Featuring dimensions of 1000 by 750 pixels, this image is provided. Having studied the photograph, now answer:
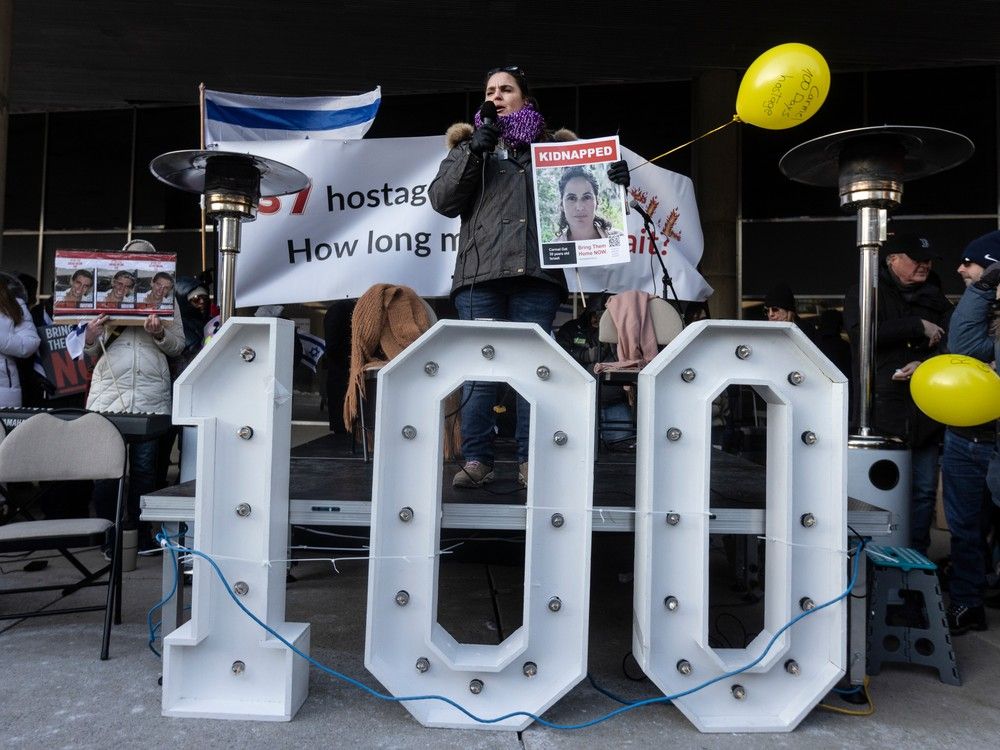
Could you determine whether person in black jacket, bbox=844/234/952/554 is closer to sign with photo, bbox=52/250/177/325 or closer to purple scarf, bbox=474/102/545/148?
purple scarf, bbox=474/102/545/148

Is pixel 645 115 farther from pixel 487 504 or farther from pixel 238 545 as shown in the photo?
pixel 238 545

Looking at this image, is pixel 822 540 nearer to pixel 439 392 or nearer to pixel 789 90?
pixel 439 392

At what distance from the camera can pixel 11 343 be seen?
171 inches

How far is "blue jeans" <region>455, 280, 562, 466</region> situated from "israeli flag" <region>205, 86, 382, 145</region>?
2.48 metres

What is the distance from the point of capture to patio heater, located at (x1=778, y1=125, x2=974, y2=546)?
3215 millimetres

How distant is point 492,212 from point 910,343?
2469 millimetres

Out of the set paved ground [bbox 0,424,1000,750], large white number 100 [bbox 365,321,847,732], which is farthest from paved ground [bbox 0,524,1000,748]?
large white number 100 [bbox 365,321,847,732]

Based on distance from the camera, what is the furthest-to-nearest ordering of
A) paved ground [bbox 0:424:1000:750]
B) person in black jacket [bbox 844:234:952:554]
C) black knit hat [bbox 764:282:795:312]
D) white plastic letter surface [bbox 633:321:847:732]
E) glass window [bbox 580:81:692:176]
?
glass window [bbox 580:81:692:176]
black knit hat [bbox 764:282:795:312]
person in black jacket [bbox 844:234:952:554]
white plastic letter surface [bbox 633:321:847:732]
paved ground [bbox 0:424:1000:750]

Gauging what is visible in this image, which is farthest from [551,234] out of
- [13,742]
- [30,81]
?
[30,81]

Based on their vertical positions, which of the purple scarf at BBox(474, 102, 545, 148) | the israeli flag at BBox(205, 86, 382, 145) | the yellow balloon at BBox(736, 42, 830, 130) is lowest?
the purple scarf at BBox(474, 102, 545, 148)

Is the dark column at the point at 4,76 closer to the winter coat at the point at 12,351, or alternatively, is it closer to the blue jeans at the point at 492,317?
the winter coat at the point at 12,351

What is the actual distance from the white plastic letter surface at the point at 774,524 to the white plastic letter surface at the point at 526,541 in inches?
8.2

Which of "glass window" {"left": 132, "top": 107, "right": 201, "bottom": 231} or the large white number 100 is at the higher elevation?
"glass window" {"left": 132, "top": 107, "right": 201, "bottom": 231}

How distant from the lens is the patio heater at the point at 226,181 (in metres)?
3.99
